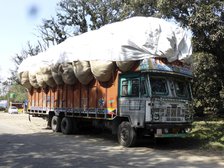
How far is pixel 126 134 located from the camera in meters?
13.6

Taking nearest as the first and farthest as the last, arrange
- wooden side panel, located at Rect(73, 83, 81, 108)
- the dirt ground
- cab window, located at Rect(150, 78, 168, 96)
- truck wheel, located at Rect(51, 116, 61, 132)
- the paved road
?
the paved road < cab window, located at Rect(150, 78, 168, 96) < wooden side panel, located at Rect(73, 83, 81, 108) < truck wheel, located at Rect(51, 116, 61, 132) < the dirt ground

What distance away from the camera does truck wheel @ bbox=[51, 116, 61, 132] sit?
19.2 m

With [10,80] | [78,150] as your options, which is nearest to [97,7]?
[78,150]

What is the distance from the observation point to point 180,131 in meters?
13.5

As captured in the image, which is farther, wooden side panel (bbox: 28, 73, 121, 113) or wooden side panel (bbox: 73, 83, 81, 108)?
wooden side panel (bbox: 73, 83, 81, 108)

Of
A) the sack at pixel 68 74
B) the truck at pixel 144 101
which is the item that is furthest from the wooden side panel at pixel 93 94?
the sack at pixel 68 74

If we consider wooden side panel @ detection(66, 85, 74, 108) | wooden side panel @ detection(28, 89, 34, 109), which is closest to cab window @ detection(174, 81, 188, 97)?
wooden side panel @ detection(66, 85, 74, 108)

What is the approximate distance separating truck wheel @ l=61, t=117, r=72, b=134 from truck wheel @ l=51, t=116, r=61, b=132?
495 mm

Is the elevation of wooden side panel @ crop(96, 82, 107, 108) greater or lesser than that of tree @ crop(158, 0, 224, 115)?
lesser

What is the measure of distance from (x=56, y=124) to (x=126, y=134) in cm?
662

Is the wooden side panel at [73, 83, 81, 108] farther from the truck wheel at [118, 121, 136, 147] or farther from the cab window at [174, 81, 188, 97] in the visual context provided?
the cab window at [174, 81, 188, 97]

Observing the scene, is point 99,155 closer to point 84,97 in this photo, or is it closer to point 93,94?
point 93,94

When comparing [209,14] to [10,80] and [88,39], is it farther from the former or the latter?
[10,80]

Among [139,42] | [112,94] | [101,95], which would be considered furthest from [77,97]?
[139,42]
